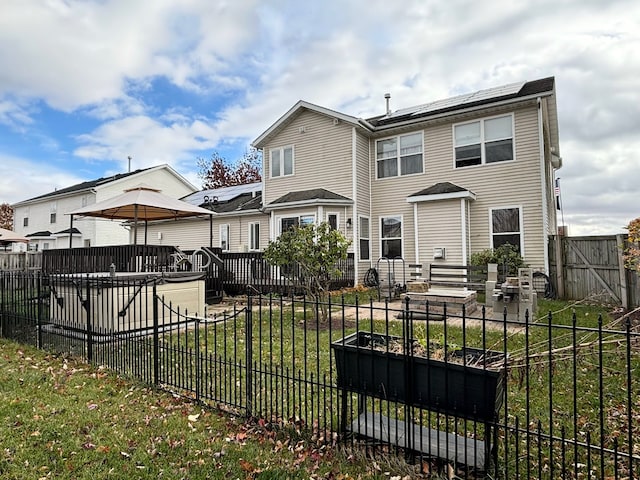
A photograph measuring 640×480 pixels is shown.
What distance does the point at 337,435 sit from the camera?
9.65ft

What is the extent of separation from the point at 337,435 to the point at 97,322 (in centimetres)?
480

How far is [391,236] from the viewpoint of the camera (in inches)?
552

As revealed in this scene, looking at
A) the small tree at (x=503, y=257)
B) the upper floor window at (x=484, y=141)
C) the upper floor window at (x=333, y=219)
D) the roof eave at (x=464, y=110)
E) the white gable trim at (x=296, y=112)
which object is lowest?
the small tree at (x=503, y=257)

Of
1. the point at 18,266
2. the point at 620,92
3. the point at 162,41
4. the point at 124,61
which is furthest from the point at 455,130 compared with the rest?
the point at 18,266

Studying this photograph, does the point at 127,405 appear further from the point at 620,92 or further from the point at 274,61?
the point at 620,92

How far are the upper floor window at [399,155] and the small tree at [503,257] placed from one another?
391cm

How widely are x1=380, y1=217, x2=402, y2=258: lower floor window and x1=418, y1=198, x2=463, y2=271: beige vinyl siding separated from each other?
111cm

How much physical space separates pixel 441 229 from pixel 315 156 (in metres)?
5.76

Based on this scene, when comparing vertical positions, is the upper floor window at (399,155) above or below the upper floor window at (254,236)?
above

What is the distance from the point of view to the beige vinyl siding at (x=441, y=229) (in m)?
12.1

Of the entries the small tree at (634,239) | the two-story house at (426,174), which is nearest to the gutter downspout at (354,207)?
the two-story house at (426,174)

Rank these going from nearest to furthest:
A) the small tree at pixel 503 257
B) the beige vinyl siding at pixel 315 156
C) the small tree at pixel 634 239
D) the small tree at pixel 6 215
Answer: the small tree at pixel 634 239
the small tree at pixel 503 257
the beige vinyl siding at pixel 315 156
the small tree at pixel 6 215

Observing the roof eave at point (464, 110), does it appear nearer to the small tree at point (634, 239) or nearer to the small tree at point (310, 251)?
the small tree at point (634, 239)

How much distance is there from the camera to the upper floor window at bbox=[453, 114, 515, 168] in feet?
39.0
